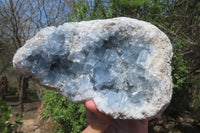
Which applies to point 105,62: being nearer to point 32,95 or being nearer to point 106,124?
point 106,124

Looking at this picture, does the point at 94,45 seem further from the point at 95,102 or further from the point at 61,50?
the point at 95,102

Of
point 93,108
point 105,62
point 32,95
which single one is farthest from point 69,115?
point 32,95

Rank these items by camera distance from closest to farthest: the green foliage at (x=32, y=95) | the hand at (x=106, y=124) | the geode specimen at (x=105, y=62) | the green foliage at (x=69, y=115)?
1. the geode specimen at (x=105, y=62)
2. the hand at (x=106, y=124)
3. the green foliage at (x=69, y=115)
4. the green foliage at (x=32, y=95)

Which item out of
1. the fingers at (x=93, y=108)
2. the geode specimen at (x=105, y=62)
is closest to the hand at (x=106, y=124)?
the fingers at (x=93, y=108)

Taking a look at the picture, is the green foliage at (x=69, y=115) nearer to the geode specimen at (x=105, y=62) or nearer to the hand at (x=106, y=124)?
the hand at (x=106, y=124)

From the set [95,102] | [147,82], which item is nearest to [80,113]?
[95,102]

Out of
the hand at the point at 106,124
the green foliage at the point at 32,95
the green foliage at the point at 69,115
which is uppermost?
the hand at the point at 106,124
